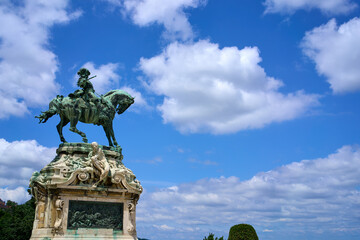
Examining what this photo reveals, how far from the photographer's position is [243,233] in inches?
1521

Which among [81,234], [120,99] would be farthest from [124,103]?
[81,234]

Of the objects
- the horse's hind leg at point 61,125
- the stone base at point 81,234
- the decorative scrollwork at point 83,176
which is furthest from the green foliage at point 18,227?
the decorative scrollwork at point 83,176

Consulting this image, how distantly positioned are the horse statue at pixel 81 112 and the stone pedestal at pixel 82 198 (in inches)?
69.5

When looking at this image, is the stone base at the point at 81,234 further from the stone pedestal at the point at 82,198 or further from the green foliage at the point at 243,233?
the green foliage at the point at 243,233

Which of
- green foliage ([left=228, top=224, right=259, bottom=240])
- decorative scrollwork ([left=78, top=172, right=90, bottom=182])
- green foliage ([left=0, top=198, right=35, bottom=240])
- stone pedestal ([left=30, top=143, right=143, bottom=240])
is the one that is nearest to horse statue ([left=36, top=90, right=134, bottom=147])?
stone pedestal ([left=30, top=143, right=143, bottom=240])

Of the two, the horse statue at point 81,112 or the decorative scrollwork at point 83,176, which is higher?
the horse statue at point 81,112

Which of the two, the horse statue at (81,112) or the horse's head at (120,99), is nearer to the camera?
the horse statue at (81,112)

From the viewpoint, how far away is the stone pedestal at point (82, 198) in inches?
724

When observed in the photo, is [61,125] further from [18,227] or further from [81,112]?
[18,227]

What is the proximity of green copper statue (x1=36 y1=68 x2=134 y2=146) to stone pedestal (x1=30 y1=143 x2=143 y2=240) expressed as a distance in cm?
182

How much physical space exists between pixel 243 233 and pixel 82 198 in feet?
78.4

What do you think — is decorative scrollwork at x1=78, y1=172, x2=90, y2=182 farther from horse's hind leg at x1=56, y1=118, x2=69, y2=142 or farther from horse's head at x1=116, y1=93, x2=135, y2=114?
horse's head at x1=116, y1=93, x2=135, y2=114

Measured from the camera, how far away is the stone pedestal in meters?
18.4

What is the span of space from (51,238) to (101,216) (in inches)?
98.0
